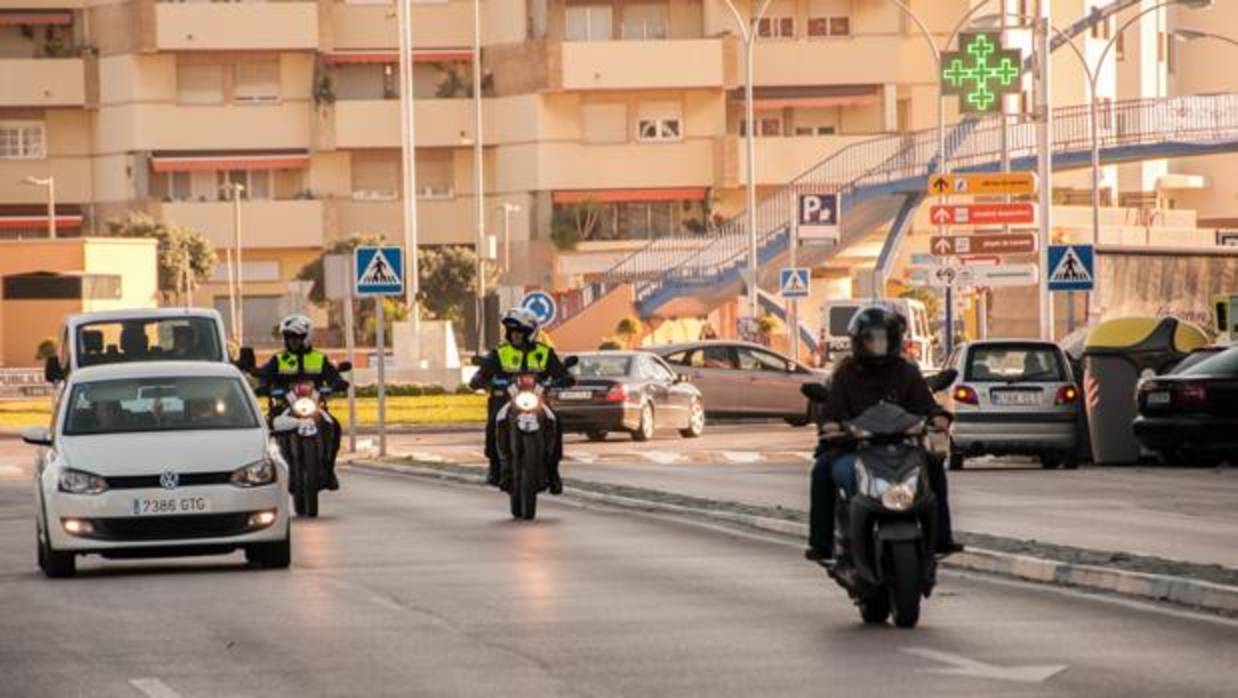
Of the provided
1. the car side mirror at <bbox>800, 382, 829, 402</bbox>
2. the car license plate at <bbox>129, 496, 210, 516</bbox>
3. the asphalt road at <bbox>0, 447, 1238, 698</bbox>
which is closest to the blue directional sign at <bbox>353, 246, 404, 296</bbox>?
the asphalt road at <bbox>0, 447, 1238, 698</bbox>

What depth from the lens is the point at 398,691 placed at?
498 inches

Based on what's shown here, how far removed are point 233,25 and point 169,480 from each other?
8859cm

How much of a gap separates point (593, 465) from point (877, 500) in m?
24.6

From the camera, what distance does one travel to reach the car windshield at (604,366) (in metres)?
48.0

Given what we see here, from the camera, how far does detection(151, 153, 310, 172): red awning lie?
108m

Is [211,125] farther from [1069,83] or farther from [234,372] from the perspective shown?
[234,372]

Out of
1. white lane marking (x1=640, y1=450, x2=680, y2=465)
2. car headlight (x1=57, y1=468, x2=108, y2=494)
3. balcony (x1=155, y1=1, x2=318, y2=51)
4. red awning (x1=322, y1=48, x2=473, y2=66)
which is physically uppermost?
balcony (x1=155, y1=1, x2=318, y2=51)

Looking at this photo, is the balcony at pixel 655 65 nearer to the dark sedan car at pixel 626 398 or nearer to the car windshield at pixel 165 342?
the dark sedan car at pixel 626 398

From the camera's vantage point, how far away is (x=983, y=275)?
163ft

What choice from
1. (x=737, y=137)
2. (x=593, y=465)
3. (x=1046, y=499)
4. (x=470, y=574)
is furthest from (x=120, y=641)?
(x=737, y=137)

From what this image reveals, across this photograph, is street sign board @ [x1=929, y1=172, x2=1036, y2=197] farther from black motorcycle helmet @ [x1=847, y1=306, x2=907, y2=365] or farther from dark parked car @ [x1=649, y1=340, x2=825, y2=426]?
black motorcycle helmet @ [x1=847, y1=306, x2=907, y2=365]

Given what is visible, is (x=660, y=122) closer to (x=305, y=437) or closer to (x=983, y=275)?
(x=983, y=275)

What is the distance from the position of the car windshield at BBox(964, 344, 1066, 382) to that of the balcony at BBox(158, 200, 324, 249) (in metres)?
72.9

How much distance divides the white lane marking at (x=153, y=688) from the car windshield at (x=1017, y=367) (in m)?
24.9
